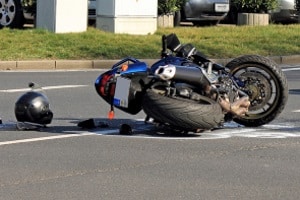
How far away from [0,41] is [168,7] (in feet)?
20.2

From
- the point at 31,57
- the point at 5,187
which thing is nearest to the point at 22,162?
the point at 5,187

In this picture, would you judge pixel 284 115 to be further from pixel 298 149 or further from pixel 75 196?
pixel 75 196

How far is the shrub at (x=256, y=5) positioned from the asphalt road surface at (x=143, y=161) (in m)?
13.3

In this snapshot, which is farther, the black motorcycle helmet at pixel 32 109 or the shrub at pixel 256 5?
the shrub at pixel 256 5

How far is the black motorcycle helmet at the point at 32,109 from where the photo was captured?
31.2 ft

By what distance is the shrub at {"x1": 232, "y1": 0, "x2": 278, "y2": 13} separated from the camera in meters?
24.1

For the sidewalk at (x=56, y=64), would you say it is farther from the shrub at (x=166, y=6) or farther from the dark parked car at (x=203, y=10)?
the dark parked car at (x=203, y=10)

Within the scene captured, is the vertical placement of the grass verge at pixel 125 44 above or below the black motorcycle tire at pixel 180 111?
above

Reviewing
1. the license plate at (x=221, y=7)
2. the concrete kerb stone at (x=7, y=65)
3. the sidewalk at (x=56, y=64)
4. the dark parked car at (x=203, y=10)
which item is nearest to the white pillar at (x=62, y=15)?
the sidewalk at (x=56, y=64)

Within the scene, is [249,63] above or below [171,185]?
above

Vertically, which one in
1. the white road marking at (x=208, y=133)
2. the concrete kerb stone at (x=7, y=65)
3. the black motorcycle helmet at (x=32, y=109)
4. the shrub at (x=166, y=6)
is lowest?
the white road marking at (x=208, y=133)

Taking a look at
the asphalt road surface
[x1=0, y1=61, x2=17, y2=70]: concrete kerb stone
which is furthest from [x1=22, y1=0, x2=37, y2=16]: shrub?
the asphalt road surface

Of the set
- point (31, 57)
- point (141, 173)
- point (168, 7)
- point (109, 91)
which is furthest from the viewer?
point (168, 7)

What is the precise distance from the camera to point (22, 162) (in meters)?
8.00
